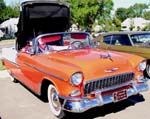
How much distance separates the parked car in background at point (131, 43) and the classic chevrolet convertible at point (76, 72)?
2.39 metres

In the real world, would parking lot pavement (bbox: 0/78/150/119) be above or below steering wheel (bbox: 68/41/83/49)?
below

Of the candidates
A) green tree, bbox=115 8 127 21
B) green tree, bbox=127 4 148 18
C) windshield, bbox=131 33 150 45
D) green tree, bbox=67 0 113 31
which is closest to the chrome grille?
windshield, bbox=131 33 150 45

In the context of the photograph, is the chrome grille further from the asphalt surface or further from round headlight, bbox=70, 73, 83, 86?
the asphalt surface

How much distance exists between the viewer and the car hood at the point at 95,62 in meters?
5.17

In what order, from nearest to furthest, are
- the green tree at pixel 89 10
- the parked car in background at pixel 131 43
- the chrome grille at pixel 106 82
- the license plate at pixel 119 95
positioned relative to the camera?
the chrome grille at pixel 106 82 → the license plate at pixel 119 95 → the parked car in background at pixel 131 43 → the green tree at pixel 89 10

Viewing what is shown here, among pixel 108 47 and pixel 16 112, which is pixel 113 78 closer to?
pixel 16 112

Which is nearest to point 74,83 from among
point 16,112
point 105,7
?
point 16,112

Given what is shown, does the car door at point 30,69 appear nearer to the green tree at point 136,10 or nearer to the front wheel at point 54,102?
the front wheel at point 54,102

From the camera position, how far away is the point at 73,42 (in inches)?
266

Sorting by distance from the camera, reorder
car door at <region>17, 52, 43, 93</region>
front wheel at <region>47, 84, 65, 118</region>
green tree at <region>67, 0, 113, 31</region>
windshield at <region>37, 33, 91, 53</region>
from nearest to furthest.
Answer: front wheel at <region>47, 84, 65, 118</region>
car door at <region>17, 52, 43, 93</region>
windshield at <region>37, 33, 91, 53</region>
green tree at <region>67, 0, 113, 31</region>

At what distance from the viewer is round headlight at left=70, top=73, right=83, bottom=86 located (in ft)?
16.3

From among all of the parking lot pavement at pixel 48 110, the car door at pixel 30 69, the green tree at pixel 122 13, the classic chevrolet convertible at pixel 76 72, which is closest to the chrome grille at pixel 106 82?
the classic chevrolet convertible at pixel 76 72

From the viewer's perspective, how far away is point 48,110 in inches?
243

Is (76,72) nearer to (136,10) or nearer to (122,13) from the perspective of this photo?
(122,13)
